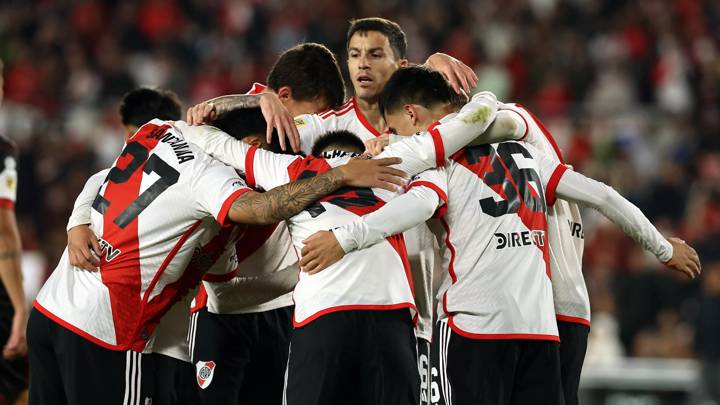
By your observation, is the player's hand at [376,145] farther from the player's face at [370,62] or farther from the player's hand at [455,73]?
the player's face at [370,62]

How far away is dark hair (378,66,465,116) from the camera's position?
18.4 feet

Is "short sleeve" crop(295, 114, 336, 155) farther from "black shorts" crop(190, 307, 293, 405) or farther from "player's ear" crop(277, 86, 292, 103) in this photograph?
"black shorts" crop(190, 307, 293, 405)

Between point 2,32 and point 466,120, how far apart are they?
13.5m

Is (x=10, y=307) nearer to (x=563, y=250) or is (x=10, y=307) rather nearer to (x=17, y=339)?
(x=17, y=339)

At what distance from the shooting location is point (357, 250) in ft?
16.4

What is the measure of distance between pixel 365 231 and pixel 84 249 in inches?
54.7

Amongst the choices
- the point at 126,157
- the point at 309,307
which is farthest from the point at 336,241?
the point at 126,157

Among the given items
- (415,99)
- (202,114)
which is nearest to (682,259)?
(415,99)

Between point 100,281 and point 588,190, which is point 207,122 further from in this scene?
point 588,190

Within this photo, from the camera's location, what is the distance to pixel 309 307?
197 inches

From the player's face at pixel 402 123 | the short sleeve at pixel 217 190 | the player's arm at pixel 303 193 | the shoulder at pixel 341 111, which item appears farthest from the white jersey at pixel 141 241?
the shoulder at pixel 341 111

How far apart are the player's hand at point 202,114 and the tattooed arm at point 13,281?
169cm

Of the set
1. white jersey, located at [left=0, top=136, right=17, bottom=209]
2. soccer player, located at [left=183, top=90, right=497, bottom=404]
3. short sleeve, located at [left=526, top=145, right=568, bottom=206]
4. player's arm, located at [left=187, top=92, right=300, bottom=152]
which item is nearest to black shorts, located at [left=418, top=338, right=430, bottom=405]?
soccer player, located at [left=183, top=90, right=497, bottom=404]

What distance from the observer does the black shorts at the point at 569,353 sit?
5.64m
